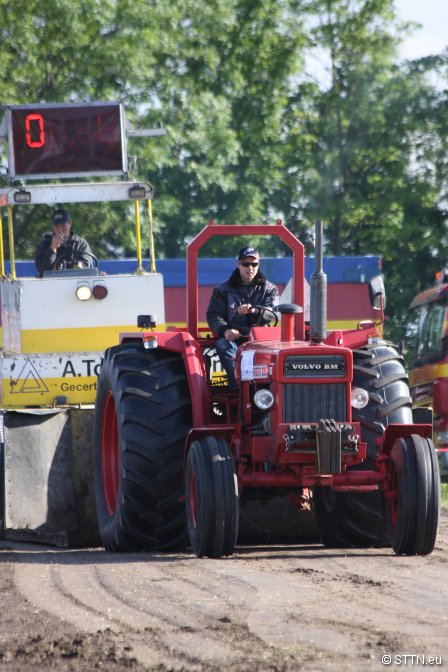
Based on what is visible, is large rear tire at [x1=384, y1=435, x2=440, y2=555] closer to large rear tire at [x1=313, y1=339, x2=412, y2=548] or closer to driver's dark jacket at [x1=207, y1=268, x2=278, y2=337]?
large rear tire at [x1=313, y1=339, x2=412, y2=548]

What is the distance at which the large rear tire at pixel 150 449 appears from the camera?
31.3ft

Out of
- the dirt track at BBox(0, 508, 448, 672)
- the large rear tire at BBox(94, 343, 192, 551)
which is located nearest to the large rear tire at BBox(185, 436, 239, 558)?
the dirt track at BBox(0, 508, 448, 672)

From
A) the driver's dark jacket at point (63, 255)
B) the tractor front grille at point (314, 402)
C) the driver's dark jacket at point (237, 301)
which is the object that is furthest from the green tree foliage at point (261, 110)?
the tractor front grille at point (314, 402)

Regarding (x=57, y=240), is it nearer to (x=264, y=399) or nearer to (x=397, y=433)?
(x=264, y=399)

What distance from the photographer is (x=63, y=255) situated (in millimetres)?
13820

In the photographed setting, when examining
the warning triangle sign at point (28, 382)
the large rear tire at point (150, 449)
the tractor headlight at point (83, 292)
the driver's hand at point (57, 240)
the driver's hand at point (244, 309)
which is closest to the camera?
the large rear tire at point (150, 449)

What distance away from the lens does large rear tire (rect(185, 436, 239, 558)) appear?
8922mm

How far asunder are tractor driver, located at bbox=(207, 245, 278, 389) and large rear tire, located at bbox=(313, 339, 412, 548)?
79 centimetres

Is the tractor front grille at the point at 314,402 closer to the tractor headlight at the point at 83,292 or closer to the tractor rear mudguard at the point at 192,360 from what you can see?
the tractor rear mudguard at the point at 192,360

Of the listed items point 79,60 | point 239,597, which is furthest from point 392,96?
point 239,597

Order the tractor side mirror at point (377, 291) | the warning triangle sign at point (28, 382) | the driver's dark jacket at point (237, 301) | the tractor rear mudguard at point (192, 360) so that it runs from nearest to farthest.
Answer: the tractor rear mudguard at point (192, 360), the tractor side mirror at point (377, 291), the driver's dark jacket at point (237, 301), the warning triangle sign at point (28, 382)

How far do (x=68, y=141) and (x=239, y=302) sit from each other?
419cm

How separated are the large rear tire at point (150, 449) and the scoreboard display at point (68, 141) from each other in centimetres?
401

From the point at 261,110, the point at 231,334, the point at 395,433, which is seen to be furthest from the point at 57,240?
the point at 261,110
